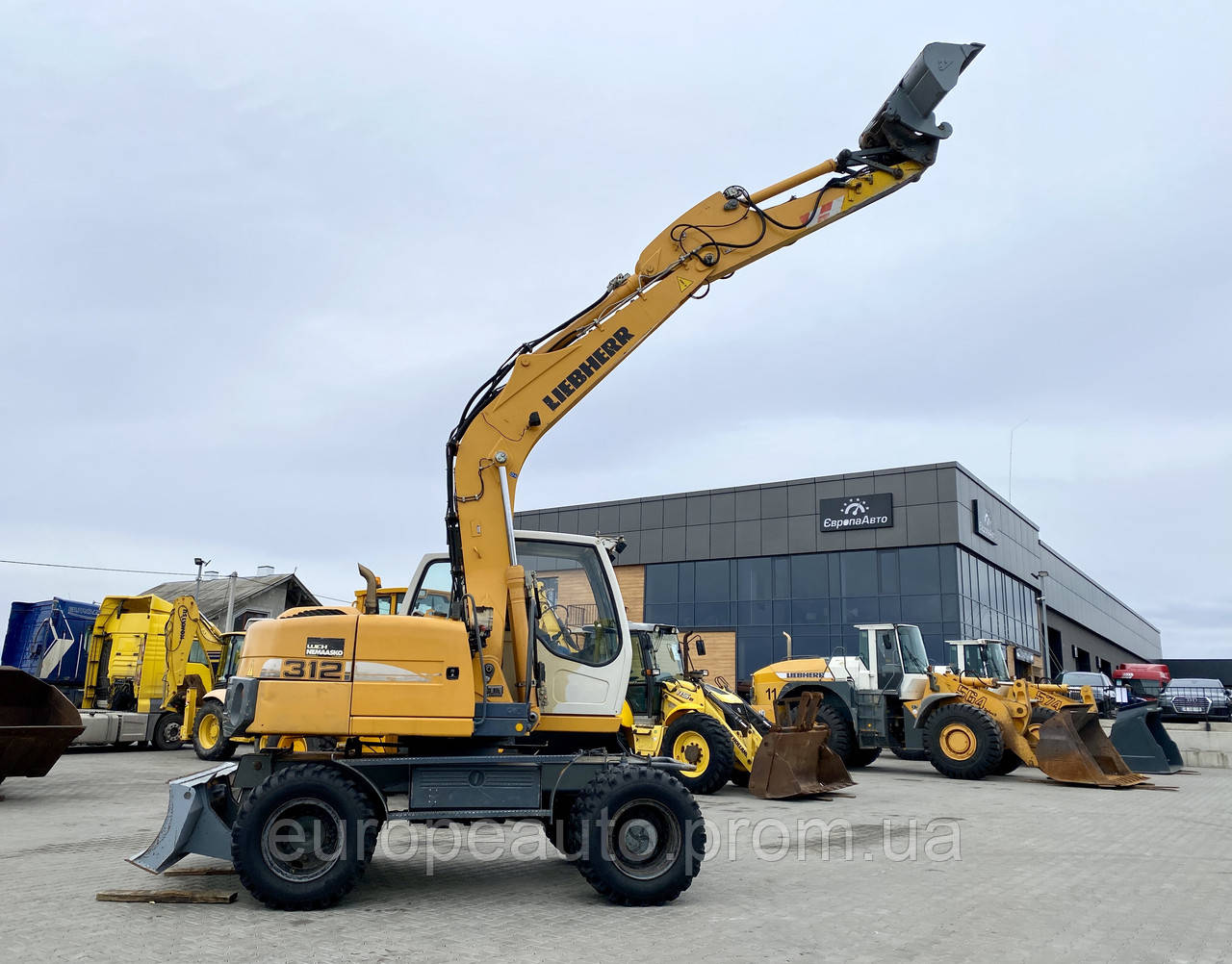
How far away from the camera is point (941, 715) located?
1609cm

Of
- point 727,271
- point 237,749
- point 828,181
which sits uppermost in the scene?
point 828,181

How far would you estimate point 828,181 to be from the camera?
28.0 ft

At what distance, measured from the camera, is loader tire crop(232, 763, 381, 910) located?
6035 mm

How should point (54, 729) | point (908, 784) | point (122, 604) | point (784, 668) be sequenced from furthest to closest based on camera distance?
point (122, 604) < point (784, 668) < point (908, 784) < point (54, 729)

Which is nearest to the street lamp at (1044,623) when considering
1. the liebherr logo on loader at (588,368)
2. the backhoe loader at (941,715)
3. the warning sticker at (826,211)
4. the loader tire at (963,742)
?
the backhoe loader at (941,715)

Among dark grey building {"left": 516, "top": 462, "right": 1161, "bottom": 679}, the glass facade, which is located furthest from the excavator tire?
dark grey building {"left": 516, "top": 462, "right": 1161, "bottom": 679}

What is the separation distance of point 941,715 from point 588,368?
1108cm

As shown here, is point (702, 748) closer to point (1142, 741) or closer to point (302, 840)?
point (302, 840)

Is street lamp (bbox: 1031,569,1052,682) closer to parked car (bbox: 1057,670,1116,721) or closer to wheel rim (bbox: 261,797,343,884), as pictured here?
parked car (bbox: 1057,670,1116,721)

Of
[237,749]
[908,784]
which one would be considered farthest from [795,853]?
[237,749]

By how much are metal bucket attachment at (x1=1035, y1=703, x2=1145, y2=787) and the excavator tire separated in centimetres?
319

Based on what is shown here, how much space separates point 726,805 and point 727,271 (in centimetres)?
669

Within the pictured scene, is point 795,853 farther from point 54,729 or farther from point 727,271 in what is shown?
point 54,729

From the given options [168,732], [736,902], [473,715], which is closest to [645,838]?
[736,902]
